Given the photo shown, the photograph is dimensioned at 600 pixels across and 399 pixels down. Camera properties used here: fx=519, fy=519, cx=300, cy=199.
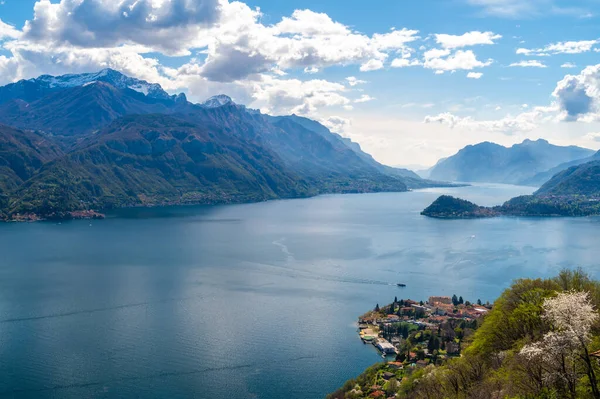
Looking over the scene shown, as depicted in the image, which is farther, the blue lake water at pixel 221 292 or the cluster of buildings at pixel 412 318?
the cluster of buildings at pixel 412 318

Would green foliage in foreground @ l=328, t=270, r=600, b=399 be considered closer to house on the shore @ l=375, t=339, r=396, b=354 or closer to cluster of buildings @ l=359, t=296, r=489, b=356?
house on the shore @ l=375, t=339, r=396, b=354

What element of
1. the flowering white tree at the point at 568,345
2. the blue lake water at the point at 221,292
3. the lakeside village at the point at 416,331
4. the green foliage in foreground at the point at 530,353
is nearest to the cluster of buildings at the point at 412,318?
the lakeside village at the point at 416,331

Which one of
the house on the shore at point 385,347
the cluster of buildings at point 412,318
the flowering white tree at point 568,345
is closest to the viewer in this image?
the flowering white tree at point 568,345

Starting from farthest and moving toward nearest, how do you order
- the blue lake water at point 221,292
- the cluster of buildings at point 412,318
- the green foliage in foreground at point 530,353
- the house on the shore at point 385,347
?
the cluster of buildings at point 412,318 → the house on the shore at point 385,347 → the blue lake water at point 221,292 → the green foliage in foreground at point 530,353

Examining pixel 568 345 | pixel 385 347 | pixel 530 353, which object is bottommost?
pixel 385 347

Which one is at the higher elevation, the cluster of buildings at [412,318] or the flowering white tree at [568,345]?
the flowering white tree at [568,345]

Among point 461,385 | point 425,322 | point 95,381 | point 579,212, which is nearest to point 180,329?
point 95,381

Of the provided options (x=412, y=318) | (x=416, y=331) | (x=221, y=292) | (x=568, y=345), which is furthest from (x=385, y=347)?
(x=568, y=345)

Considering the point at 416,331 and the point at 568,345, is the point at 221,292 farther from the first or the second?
the point at 568,345

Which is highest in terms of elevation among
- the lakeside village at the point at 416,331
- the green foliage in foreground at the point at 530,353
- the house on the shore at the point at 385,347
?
the green foliage in foreground at the point at 530,353

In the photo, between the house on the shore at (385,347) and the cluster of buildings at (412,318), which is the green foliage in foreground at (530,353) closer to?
the house on the shore at (385,347)
